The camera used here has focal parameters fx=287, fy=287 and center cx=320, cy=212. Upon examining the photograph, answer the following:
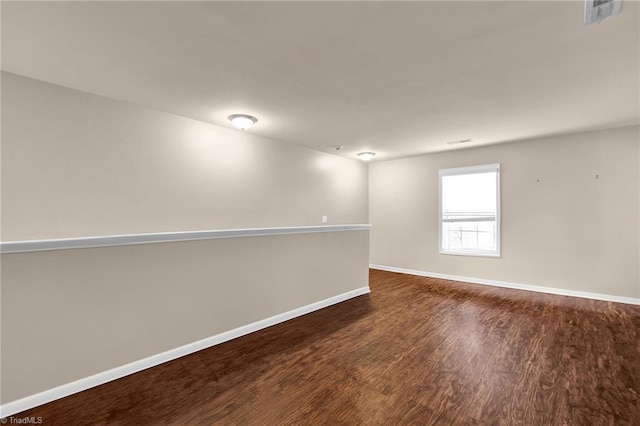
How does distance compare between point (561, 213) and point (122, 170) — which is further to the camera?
point (561, 213)

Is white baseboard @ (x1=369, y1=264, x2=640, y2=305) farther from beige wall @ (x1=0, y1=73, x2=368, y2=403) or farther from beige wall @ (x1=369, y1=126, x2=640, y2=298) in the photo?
beige wall @ (x1=0, y1=73, x2=368, y2=403)

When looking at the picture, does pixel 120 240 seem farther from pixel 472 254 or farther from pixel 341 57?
pixel 472 254

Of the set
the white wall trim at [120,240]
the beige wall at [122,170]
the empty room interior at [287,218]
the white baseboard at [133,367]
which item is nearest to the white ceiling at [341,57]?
the empty room interior at [287,218]

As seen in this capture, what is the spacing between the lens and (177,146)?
12.1 feet

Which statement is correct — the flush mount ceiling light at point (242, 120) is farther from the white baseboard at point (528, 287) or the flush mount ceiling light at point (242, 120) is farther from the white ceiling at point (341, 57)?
the white baseboard at point (528, 287)

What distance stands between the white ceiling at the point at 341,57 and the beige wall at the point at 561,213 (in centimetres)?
74

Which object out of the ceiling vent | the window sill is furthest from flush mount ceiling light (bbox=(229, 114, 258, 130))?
the window sill

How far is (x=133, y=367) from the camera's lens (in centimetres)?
230

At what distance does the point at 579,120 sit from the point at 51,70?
5904 mm

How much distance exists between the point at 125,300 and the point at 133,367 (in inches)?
21.4

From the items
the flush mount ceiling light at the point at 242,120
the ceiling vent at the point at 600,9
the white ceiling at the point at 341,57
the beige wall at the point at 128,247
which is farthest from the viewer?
the flush mount ceiling light at the point at 242,120

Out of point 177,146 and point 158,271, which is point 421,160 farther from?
point 158,271

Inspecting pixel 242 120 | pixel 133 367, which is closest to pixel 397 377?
pixel 133 367

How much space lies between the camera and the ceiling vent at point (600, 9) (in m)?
1.67
